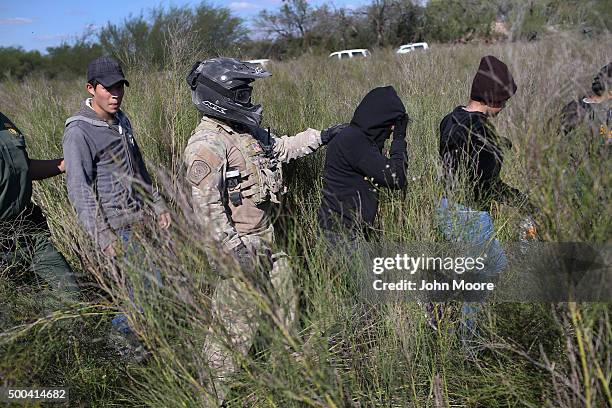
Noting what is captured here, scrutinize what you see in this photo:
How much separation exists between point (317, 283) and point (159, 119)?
108 inches

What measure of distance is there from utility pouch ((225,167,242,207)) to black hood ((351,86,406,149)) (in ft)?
2.28

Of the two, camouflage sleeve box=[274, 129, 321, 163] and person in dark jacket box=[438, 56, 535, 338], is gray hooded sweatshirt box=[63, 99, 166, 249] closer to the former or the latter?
camouflage sleeve box=[274, 129, 321, 163]

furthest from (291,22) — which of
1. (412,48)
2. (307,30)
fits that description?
(412,48)

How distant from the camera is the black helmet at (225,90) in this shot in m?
2.75

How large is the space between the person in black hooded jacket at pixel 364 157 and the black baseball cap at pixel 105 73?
1.24 metres

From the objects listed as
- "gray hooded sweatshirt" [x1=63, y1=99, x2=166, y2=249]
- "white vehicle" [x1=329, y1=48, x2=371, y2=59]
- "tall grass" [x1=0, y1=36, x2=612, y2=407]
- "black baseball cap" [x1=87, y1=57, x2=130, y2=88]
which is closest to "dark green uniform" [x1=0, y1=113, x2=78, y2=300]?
"tall grass" [x1=0, y1=36, x2=612, y2=407]

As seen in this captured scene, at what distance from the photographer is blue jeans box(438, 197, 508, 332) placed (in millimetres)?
2291

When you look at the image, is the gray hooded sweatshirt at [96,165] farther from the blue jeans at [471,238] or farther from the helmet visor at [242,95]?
the blue jeans at [471,238]

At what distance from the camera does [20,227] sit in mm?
2695

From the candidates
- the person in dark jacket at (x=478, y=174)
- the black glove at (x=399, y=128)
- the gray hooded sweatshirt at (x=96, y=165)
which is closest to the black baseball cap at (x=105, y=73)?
the gray hooded sweatshirt at (x=96, y=165)

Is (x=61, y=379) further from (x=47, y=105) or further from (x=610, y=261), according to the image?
(x=47, y=105)

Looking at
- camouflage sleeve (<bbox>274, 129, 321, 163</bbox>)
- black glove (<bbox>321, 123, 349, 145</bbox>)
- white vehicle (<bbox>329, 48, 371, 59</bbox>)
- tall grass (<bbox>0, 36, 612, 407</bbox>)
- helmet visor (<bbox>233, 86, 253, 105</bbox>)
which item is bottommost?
tall grass (<bbox>0, 36, 612, 407</bbox>)

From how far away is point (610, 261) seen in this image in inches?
65.5

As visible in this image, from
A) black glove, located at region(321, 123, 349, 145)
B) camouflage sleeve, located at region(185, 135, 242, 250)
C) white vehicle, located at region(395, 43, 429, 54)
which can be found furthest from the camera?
white vehicle, located at region(395, 43, 429, 54)
